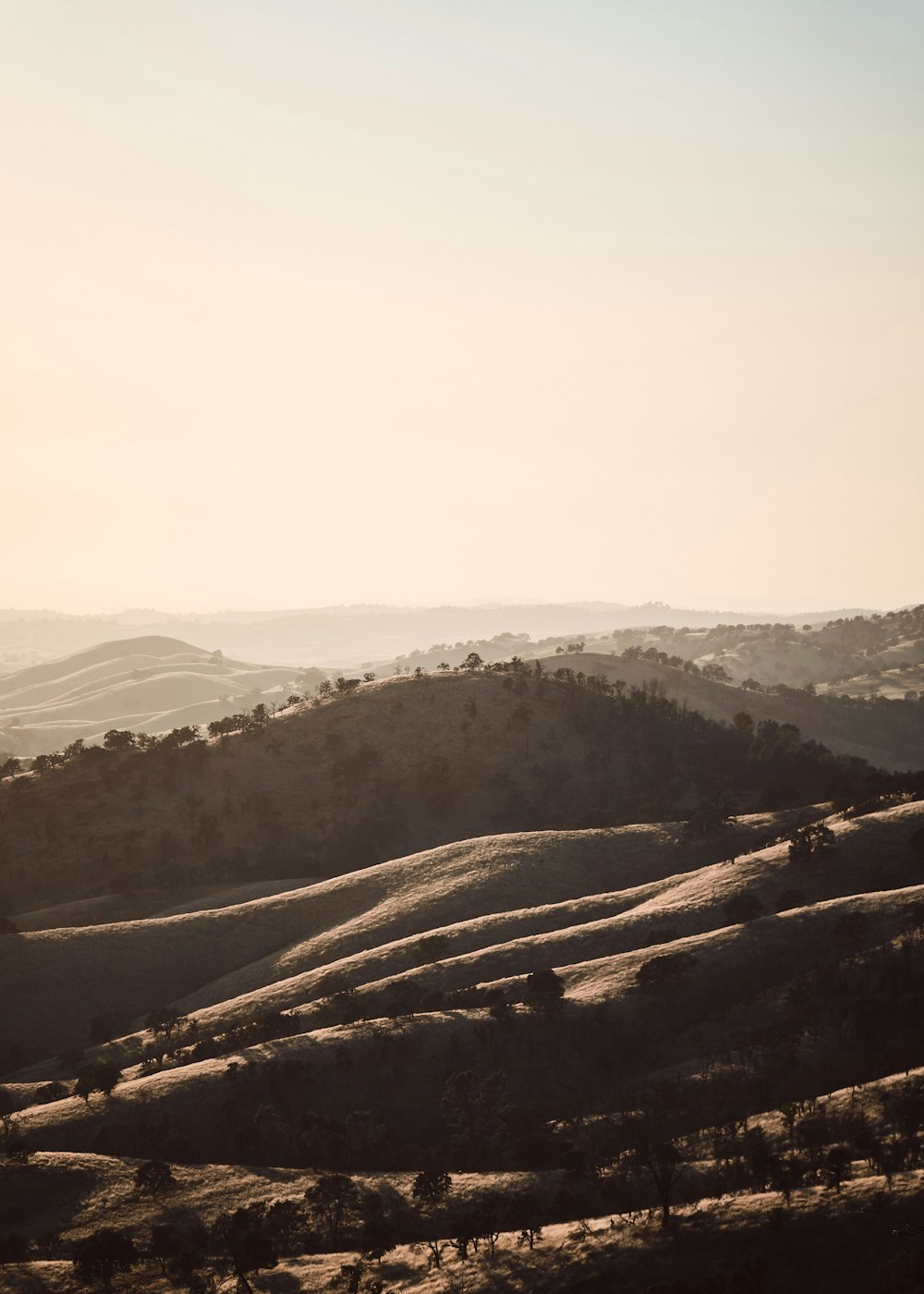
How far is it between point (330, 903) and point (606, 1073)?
43086mm

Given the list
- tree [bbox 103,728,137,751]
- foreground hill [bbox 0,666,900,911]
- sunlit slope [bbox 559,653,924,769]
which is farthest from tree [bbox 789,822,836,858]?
sunlit slope [bbox 559,653,924,769]

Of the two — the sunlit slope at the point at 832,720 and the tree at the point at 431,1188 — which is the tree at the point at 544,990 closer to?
the tree at the point at 431,1188

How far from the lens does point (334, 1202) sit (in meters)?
41.7

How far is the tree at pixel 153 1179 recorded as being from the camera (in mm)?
42969

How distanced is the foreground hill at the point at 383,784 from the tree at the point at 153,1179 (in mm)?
64687

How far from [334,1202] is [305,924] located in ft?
157

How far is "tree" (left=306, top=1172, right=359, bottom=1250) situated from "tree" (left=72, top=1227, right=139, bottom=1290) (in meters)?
7.79

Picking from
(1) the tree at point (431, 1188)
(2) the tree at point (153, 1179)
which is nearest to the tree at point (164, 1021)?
(2) the tree at point (153, 1179)

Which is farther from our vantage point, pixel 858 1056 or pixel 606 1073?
pixel 606 1073

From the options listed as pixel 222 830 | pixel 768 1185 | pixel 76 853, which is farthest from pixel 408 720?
pixel 768 1185

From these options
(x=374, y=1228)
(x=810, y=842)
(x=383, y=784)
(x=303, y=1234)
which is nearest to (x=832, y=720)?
(x=383, y=784)

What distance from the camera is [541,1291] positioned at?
32812 millimetres

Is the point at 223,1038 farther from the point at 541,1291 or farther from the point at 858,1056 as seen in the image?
the point at 858,1056

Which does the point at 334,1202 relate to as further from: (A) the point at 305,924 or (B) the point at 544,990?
(A) the point at 305,924
